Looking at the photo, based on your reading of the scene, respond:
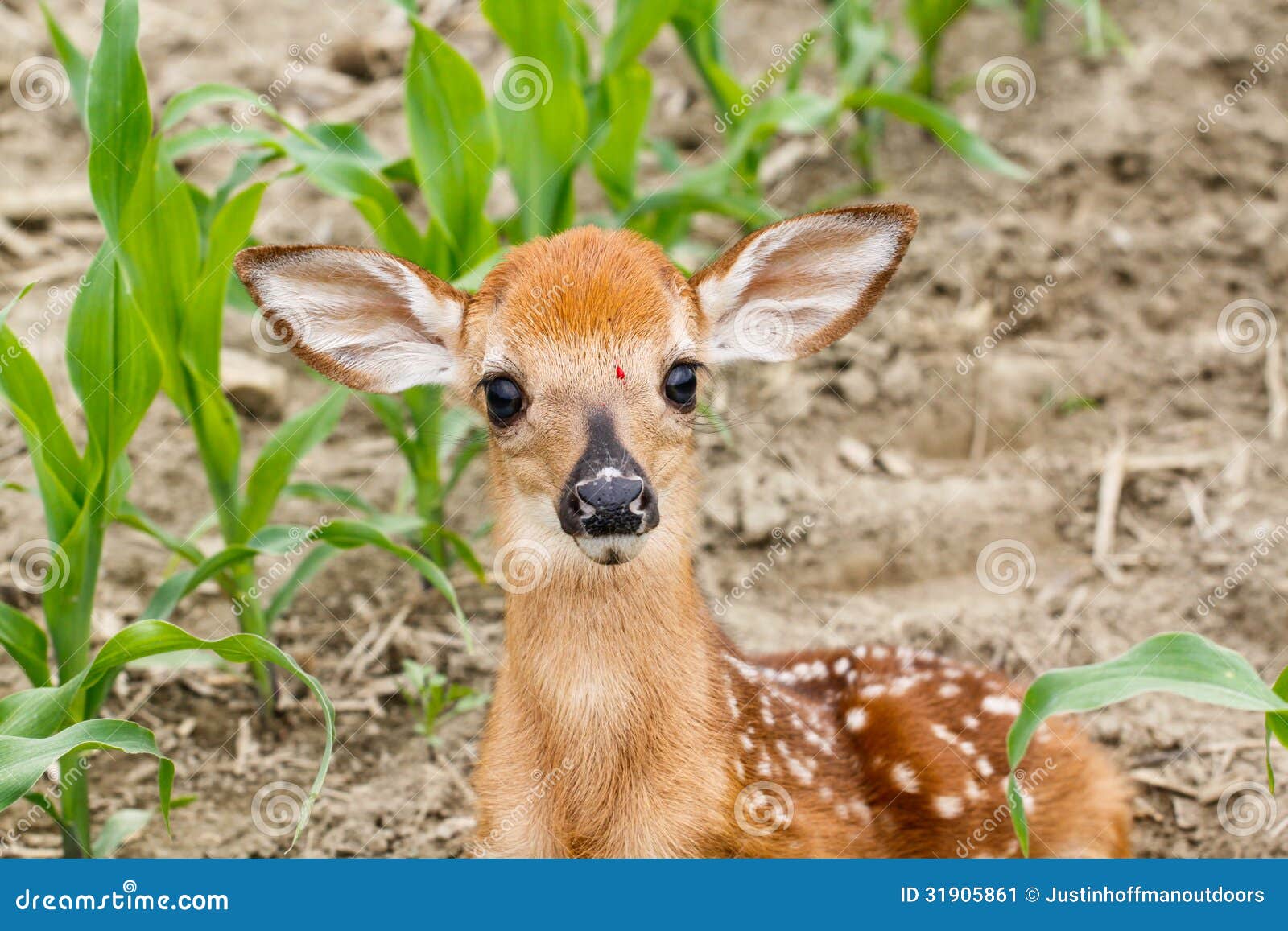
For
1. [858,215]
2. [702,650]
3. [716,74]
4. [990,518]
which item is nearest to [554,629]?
[702,650]

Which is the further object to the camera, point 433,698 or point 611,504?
point 433,698

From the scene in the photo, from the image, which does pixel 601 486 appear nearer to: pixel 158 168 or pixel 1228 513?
pixel 158 168

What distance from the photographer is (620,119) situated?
5.20m

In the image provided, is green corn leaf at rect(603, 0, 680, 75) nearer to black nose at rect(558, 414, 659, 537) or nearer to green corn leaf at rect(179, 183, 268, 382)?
green corn leaf at rect(179, 183, 268, 382)

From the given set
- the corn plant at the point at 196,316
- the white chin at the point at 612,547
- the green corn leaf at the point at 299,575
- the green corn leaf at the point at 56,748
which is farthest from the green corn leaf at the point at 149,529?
the white chin at the point at 612,547

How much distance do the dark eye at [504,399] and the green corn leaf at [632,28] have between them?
6.57 ft

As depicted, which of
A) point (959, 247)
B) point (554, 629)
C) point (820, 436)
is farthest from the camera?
point (959, 247)

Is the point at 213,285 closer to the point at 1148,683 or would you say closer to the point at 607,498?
the point at 607,498

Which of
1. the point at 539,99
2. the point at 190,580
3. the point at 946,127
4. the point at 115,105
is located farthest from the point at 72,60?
the point at 946,127

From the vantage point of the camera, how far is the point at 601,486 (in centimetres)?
312

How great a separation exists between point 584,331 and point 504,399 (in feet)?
0.88

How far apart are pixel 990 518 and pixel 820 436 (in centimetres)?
78

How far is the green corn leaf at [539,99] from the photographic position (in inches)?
190

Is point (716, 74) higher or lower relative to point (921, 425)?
higher
